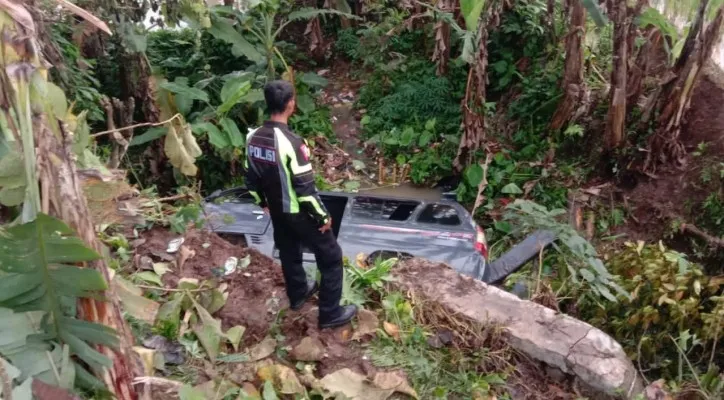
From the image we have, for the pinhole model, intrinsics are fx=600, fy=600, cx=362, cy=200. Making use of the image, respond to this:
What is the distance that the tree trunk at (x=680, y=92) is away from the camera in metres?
6.23

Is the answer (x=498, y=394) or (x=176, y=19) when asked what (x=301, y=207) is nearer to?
(x=498, y=394)

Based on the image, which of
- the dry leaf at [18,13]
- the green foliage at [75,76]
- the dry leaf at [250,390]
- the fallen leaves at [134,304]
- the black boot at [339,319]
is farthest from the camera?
the green foliage at [75,76]

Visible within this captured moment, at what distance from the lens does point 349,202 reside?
18.4 ft

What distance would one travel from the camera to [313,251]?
3.50 meters

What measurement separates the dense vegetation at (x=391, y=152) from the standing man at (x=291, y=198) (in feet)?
1.42

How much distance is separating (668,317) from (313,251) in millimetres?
2508

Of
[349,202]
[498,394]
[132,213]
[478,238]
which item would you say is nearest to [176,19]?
[349,202]

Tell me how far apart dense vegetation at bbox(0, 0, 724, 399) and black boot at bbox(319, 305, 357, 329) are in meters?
0.23

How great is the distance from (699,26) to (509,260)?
3.42 meters

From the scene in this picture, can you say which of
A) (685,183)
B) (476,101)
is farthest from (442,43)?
(685,183)

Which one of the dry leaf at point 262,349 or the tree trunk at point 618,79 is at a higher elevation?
the tree trunk at point 618,79

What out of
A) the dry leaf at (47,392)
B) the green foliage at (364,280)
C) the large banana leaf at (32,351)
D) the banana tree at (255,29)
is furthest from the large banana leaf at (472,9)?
the dry leaf at (47,392)

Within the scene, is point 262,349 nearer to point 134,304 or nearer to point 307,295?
point 307,295

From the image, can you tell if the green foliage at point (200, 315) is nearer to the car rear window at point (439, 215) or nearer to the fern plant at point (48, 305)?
the fern plant at point (48, 305)
